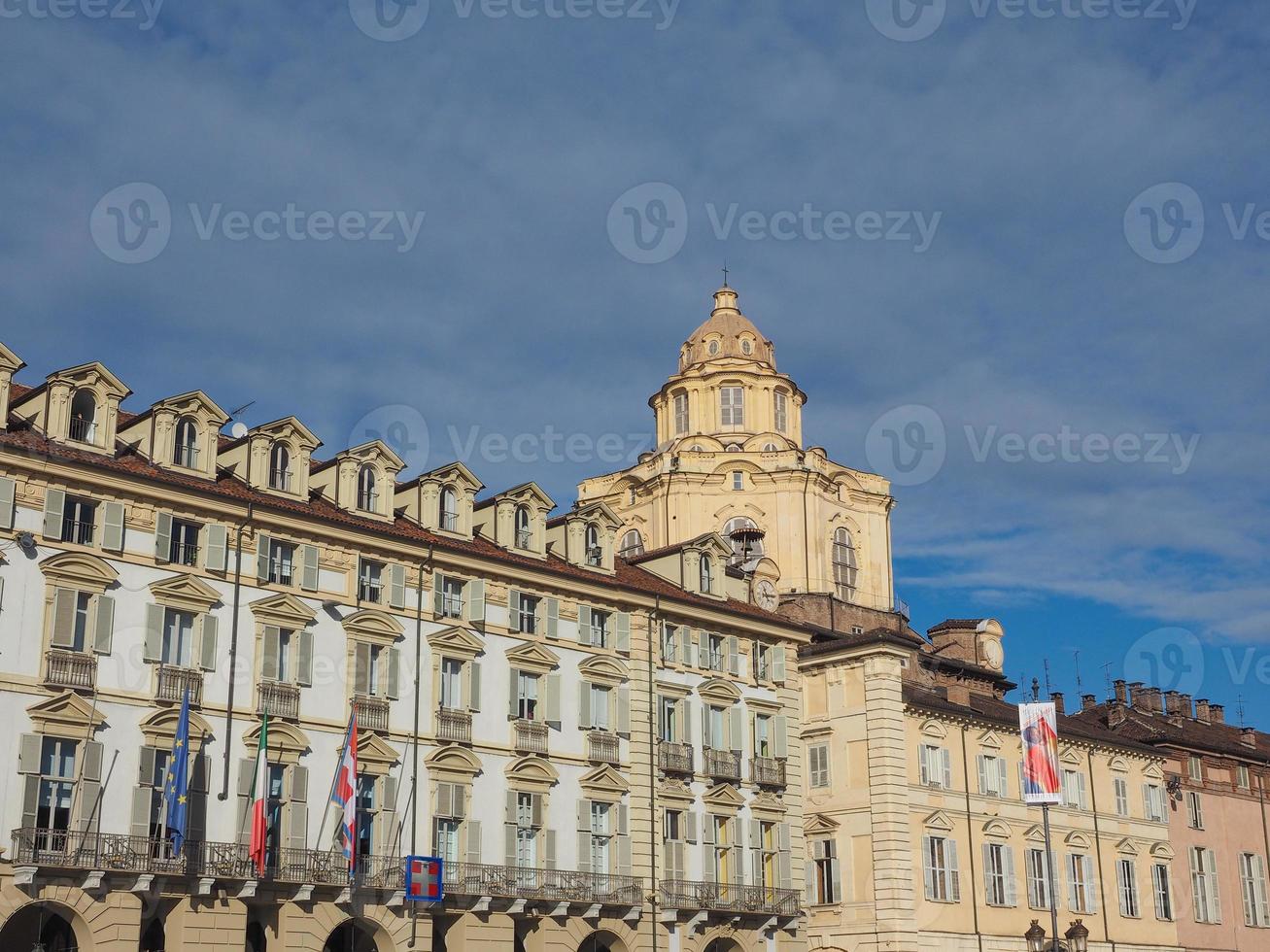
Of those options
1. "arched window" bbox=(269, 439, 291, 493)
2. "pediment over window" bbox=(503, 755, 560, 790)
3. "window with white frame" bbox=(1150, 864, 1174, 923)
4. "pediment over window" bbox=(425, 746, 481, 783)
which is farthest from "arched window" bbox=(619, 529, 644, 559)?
"arched window" bbox=(269, 439, 291, 493)

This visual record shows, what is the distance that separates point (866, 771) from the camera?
68.6 m

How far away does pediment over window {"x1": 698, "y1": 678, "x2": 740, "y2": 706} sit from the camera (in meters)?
63.8

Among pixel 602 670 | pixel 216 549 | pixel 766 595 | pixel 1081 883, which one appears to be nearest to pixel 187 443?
pixel 216 549

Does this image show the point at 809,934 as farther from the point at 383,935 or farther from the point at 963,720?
the point at 383,935

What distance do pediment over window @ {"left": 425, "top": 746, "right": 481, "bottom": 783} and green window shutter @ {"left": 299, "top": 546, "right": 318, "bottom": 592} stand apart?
6.93 metres

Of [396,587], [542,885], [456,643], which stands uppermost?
[396,587]

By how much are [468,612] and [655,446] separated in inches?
2007

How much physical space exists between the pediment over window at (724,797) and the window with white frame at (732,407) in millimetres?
43798

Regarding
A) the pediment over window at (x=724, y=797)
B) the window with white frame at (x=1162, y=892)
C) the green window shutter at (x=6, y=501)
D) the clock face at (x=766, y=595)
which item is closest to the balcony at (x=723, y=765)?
the pediment over window at (x=724, y=797)

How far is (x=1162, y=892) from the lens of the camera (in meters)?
81.4

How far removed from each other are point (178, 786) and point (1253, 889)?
63.8 m

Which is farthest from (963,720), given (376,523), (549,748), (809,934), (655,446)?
(655,446)

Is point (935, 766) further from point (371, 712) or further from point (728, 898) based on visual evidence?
point (371, 712)

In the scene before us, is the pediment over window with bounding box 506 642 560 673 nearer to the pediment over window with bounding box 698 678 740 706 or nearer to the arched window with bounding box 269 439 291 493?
the pediment over window with bounding box 698 678 740 706
